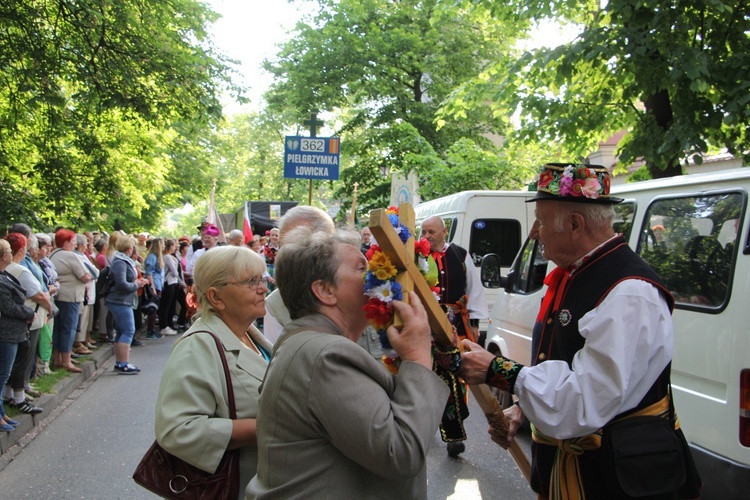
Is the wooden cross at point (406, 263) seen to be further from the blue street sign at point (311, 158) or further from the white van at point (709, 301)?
the blue street sign at point (311, 158)

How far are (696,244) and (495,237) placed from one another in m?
6.70

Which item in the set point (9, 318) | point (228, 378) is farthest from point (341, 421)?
point (9, 318)

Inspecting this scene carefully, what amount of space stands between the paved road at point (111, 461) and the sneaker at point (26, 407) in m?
0.21

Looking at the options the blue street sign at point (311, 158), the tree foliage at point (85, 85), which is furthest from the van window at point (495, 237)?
the tree foliage at point (85, 85)

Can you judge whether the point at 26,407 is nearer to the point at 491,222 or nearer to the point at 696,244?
the point at 696,244

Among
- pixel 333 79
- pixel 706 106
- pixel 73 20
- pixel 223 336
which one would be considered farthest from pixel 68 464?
pixel 333 79

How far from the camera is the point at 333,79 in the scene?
79.7ft

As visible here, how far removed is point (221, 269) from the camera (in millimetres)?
2984

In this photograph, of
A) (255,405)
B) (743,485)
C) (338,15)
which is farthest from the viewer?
(338,15)

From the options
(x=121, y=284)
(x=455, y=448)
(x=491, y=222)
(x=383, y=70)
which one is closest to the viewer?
(x=455, y=448)

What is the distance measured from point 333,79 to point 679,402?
21521 mm

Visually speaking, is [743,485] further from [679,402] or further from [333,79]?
[333,79]

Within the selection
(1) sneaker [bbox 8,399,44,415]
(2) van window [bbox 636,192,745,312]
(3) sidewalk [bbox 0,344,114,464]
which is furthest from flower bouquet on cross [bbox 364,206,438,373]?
(1) sneaker [bbox 8,399,44,415]

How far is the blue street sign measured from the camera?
38.4 feet
